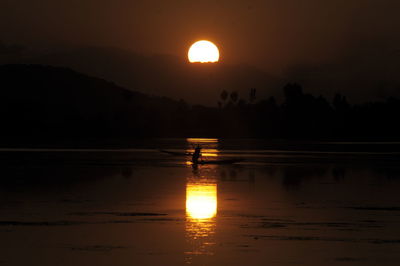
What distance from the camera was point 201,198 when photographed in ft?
109

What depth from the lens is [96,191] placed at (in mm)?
36312

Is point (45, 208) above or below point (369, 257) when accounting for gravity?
above

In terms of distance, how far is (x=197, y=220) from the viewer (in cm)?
2592

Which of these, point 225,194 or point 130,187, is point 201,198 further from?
point 130,187

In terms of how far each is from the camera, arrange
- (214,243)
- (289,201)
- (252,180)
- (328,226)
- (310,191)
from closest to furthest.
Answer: (214,243) < (328,226) < (289,201) < (310,191) < (252,180)

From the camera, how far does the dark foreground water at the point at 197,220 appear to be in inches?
771

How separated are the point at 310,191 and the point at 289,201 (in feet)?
16.9

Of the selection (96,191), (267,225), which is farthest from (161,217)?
(96,191)

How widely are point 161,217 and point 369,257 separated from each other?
9.29 m

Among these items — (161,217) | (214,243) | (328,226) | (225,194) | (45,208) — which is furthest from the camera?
(225,194)

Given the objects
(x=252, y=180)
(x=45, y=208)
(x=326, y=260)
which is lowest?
(x=326, y=260)

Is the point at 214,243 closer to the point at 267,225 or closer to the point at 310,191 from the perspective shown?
the point at 267,225

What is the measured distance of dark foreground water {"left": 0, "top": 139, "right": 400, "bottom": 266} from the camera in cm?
1958

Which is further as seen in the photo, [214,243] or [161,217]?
[161,217]
